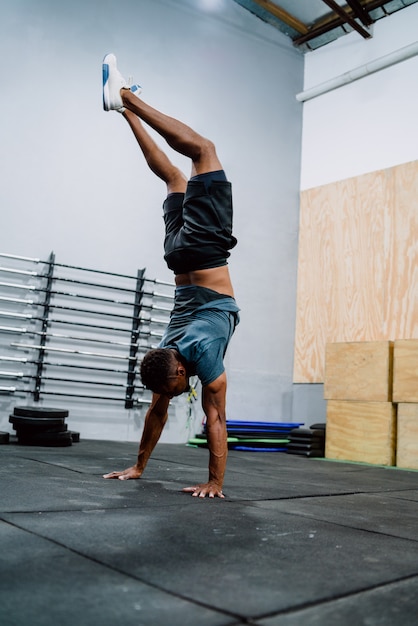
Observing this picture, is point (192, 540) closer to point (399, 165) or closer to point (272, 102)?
point (399, 165)

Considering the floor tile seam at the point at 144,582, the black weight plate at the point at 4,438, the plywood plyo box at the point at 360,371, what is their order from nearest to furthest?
1. the floor tile seam at the point at 144,582
2. the black weight plate at the point at 4,438
3. the plywood plyo box at the point at 360,371

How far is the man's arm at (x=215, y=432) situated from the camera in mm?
2580

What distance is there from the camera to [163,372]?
2.50 metres

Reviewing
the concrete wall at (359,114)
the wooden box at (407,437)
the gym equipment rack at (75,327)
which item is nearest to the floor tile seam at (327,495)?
the wooden box at (407,437)

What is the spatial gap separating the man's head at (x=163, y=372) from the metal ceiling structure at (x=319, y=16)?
5.34 m

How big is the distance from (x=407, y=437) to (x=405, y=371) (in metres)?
0.53

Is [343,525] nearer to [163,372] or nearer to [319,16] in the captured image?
[163,372]

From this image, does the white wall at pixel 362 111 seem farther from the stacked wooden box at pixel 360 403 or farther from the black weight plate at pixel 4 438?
the black weight plate at pixel 4 438

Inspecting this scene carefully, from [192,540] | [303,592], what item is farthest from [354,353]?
[303,592]

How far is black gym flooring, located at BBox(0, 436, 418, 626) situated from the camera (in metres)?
1.12

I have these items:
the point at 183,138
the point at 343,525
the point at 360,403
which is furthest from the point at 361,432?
the point at 183,138

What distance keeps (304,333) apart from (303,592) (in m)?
5.82

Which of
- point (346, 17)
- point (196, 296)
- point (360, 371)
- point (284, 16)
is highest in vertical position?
point (284, 16)

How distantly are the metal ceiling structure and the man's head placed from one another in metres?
5.34
